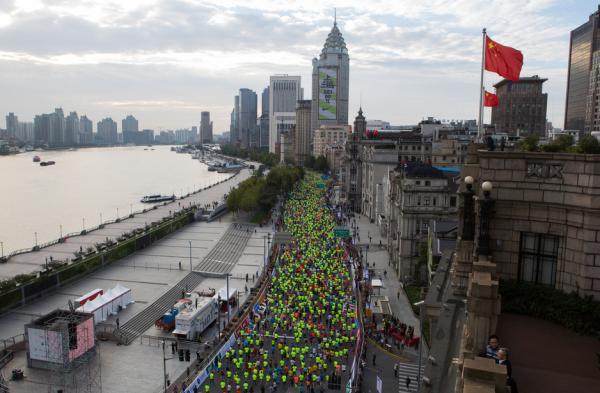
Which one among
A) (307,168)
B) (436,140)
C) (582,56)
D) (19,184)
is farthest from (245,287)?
(307,168)

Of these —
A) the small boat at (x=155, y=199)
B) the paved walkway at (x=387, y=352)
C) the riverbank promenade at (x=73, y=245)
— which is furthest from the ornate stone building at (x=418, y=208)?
the small boat at (x=155, y=199)

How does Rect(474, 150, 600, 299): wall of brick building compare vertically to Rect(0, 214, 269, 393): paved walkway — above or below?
above

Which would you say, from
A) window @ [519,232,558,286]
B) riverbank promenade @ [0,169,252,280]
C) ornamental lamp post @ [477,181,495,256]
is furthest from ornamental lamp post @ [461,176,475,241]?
riverbank promenade @ [0,169,252,280]

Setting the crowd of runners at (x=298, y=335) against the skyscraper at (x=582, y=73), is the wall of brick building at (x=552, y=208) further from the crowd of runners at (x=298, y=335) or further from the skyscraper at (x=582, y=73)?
the skyscraper at (x=582, y=73)

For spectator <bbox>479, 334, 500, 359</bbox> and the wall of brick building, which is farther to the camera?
the wall of brick building

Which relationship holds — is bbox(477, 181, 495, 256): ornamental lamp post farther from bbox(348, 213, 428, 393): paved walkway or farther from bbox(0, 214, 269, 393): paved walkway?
bbox(0, 214, 269, 393): paved walkway
